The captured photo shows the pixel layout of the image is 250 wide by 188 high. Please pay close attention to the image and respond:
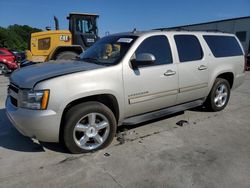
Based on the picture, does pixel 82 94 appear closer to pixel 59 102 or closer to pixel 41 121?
pixel 59 102

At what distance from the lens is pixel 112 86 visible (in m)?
3.86

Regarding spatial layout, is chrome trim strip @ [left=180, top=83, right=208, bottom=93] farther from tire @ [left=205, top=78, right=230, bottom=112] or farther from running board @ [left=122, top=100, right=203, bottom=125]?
tire @ [left=205, top=78, right=230, bottom=112]

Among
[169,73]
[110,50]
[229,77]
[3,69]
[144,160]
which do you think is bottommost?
[144,160]

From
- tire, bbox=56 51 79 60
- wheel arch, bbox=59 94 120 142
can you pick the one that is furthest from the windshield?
tire, bbox=56 51 79 60

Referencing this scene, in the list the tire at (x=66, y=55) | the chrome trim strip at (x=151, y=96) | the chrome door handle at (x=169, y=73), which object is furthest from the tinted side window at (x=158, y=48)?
the tire at (x=66, y=55)

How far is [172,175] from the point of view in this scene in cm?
323

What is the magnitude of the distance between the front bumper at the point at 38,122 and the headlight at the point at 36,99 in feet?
0.22

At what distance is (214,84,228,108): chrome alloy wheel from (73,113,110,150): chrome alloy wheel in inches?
124

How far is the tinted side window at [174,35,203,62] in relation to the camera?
484 cm

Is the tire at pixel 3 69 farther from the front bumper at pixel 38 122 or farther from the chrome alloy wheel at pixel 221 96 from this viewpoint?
the chrome alloy wheel at pixel 221 96

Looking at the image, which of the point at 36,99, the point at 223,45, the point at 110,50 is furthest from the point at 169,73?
the point at 36,99

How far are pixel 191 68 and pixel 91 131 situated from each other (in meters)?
2.36

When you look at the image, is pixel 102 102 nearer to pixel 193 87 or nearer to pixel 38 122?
pixel 38 122

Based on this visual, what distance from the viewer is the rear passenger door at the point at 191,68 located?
15.8ft
